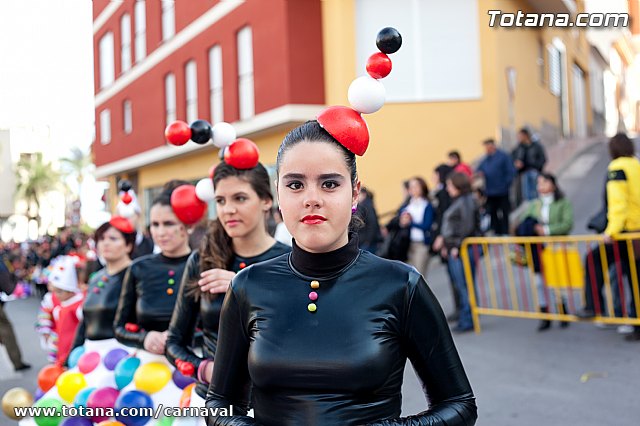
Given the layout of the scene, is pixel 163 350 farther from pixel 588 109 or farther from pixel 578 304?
pixel 588 109

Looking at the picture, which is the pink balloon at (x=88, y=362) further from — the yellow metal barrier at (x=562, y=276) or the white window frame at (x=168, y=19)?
the white window frame at (x=168, y=19)

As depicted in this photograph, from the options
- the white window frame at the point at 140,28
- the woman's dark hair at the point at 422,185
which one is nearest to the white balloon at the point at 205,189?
the woman's dark hair at the point at 422,185

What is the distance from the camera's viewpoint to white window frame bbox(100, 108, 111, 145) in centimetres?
2531

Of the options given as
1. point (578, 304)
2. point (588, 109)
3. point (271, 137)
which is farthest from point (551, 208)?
point (588, 109)

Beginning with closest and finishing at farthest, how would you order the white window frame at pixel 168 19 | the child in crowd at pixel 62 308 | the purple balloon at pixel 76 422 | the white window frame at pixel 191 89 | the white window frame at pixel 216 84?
the purple balloon at pixel 76 422
the child in crowd at pixel 62 308
the white window frame at pixel 216 84
the white window frame at pixel 191 89
the white window frame at pixel 168 19

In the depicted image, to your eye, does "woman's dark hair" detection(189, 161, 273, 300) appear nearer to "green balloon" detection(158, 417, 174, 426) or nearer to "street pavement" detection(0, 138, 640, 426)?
"green balloon" detection(158, 417, 174, 426)

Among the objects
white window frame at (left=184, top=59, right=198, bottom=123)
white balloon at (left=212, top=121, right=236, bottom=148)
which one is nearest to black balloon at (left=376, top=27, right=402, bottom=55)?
white balloon at (left=212, top=121, right=236, bottom=148)

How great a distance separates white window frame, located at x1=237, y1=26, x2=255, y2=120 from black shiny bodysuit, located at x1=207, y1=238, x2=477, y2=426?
47.6ft

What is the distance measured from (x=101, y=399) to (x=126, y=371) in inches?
8.4

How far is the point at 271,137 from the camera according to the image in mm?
15750

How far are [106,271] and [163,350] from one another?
141 centimetres

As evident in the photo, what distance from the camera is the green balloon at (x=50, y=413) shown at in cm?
381

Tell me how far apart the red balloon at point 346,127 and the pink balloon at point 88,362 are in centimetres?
296

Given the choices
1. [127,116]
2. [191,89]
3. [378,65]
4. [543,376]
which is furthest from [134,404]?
[127,116]
